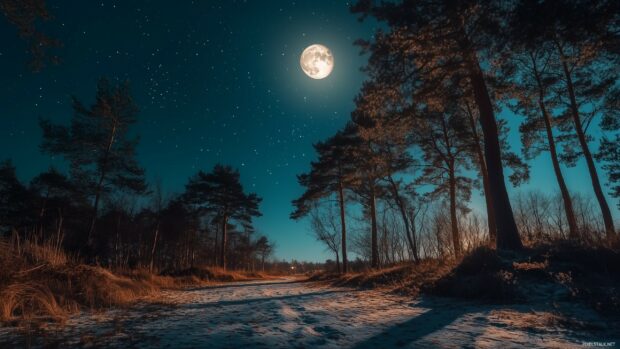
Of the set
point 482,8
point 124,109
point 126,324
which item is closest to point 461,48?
point 482,8

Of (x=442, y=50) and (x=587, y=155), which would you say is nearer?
(x=442, y=50)

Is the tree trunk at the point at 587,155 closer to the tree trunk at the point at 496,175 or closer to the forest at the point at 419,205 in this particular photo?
the forest at the point at 419,205

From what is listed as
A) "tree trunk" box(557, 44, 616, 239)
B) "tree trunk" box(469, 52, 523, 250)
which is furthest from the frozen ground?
"tree trunk" box(557, 44, 616, 239)

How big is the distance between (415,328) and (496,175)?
279 inches

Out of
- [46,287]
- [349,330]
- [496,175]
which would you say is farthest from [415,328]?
[496,175]

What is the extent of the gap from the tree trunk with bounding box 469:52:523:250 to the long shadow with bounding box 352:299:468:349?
4526 mm

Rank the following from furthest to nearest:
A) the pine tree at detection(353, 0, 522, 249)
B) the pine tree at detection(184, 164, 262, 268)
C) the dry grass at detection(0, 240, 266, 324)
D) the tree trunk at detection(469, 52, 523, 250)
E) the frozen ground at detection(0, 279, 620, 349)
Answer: the pine tree at detection(184, 164, 262, 268)
the tree trunk at detection(469, 52, 523, 250)
the pine tree at detection(353, 0, 522, 249)
the dry grass at detection(0, 240, 266, 324)
the frozen ground at detection(0, 279, 620, 349)

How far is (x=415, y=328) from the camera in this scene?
10.1ft

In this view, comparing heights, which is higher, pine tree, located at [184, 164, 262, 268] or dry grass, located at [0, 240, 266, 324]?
pine tree, located at [184, 164, 262, 268]

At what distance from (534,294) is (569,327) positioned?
207cm

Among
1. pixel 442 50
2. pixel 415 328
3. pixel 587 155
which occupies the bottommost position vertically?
pixel 415 328

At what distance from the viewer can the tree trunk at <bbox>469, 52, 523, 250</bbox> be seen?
25.0ft

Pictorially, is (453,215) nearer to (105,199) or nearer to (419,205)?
(419,205)

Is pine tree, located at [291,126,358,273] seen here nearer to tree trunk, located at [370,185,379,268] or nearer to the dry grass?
tree trunk, located at [370,185,379,268]
